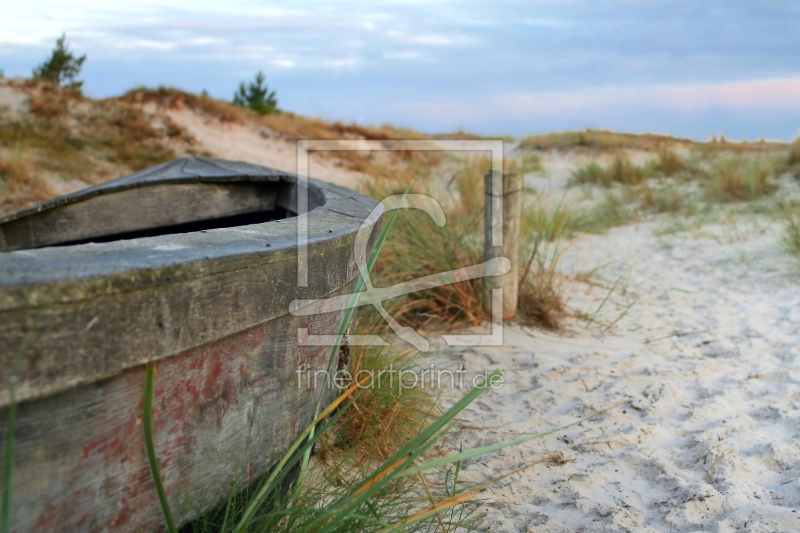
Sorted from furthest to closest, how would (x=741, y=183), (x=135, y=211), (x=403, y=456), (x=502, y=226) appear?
(x=741, y=183)
(x=502, y=226)
(x=135, y=211)
(x=403, y=456)

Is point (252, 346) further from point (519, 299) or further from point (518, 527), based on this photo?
point (519, 299)

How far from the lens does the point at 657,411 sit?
7.96ft

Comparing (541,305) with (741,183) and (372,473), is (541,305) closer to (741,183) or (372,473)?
(372,473)

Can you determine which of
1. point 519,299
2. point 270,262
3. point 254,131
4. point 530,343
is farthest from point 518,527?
point 254,131

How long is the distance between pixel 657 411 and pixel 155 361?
6.86 ft

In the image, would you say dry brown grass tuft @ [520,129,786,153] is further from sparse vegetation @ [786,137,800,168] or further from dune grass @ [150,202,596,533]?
dune grass @ [150,202,596,533]

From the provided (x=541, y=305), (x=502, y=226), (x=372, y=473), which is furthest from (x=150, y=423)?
(x=541, y=305)

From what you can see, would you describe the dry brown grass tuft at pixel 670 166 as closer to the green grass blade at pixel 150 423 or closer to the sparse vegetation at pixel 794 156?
the sparse vegetation at pixel 794 156

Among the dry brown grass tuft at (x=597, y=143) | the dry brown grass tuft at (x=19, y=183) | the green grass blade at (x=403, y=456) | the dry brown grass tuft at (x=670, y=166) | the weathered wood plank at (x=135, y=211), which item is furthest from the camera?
the dry brown grass tuft at (x=597, y=143)

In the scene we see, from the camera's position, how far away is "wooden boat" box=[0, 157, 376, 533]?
0.87 metres

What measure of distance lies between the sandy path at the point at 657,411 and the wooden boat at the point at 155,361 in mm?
834

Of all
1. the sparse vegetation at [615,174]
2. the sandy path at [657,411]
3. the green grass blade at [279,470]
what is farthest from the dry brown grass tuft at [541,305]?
the sparse vegetation at [615,174]

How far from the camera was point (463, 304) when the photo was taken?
3.41 meters

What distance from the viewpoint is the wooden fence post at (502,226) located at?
131 inches
